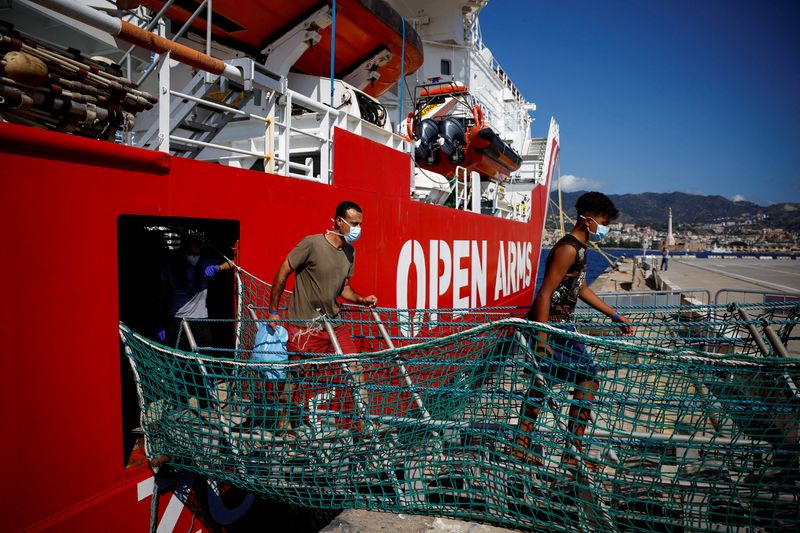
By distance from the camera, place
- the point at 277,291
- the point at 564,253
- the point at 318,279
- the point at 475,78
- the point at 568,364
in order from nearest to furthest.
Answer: the point at 568,364, the point at 564,253, the point at 277,291, the point at 318,279, the point at 475,78

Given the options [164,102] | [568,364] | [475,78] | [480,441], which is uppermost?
[475,78]

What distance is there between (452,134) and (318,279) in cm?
830

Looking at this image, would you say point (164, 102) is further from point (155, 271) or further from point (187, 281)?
point (155, 271)

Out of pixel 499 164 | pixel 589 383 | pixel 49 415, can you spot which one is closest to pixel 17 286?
pixel 49 415

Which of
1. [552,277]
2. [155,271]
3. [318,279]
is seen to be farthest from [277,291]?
[155,271]

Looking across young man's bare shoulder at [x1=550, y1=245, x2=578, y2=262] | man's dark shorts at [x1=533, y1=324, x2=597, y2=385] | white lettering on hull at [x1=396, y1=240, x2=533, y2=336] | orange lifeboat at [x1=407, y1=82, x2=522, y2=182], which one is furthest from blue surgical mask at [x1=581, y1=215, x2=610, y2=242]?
orange lifeboat at [x1=407, y1=82, x2=522, y2=182]

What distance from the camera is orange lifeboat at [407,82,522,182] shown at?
36.7ft

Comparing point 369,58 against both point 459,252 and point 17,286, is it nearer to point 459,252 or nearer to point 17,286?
point 459,252

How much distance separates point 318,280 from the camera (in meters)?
3.94

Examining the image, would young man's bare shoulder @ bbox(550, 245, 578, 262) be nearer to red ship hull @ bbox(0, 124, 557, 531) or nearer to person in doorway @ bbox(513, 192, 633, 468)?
person in doorway @ bbox(513, 192, 633, 468)

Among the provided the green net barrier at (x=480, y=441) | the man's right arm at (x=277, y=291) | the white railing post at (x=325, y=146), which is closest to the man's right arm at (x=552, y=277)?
the green net barrier at (x=480, y=441)

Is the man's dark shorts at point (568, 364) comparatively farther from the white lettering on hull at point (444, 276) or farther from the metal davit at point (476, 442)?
the white lettering on hull at point (444, 276)

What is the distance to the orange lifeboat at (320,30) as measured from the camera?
232 inches

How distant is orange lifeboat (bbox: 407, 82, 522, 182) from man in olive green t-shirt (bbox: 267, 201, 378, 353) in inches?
264
